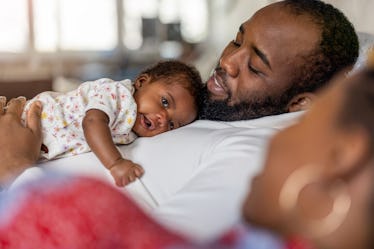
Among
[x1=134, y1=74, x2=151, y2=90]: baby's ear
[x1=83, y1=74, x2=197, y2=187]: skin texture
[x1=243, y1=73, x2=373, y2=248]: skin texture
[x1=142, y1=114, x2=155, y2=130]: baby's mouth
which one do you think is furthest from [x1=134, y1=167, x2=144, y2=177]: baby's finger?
[x1=243, y1=73, x2=373, y2=248]: skin texture

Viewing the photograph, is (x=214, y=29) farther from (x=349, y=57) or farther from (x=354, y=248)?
(x=354, y=248)

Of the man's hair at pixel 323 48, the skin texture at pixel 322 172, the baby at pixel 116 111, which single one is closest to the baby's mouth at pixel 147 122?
the baby at pixel 116 111

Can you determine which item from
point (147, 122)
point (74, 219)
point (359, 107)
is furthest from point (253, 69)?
point (359, 107)

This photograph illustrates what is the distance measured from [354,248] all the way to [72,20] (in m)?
4.15

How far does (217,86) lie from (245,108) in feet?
0.28

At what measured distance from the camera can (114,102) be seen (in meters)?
1.26

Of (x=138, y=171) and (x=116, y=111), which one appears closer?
(x=138, y=171)

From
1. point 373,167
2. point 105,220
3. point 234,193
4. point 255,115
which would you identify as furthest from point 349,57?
point 373,167

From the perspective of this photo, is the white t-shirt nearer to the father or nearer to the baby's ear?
the father

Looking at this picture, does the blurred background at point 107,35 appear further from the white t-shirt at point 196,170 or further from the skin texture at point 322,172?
the skin texture at point 322,172

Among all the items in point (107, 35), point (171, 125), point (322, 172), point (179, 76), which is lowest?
point (107, 35)

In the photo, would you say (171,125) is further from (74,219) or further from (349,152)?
(349,152)

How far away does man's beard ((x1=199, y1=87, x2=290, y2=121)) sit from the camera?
1333mm

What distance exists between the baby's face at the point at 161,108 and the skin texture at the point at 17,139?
0.77 feet
